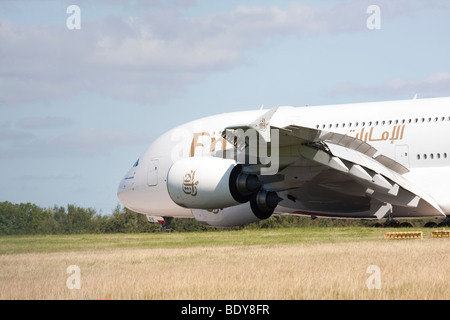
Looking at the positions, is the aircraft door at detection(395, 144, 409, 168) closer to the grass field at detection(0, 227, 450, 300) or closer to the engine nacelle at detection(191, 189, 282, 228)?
the engine nacelle at detection(191, 189, 282, 228)

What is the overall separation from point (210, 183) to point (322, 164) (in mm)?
2909

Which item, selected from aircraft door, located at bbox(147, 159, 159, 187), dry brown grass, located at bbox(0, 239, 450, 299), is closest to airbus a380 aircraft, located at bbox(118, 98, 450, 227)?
aircraft door, located at bbox(147, 159, 159, 187)

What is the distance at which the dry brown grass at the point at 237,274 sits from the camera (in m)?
8.55

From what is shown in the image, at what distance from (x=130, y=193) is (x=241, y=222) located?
472cm

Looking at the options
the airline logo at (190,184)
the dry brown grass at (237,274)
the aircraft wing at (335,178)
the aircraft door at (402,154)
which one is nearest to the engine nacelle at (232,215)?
the aircraft wing at (335,178)

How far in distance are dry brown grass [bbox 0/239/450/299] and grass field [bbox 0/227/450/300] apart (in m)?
0.01

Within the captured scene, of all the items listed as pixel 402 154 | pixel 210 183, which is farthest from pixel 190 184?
pixel 402 154

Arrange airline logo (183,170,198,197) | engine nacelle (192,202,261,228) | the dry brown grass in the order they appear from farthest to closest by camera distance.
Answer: engine nacelle (192,202,261,228)
airline logo (183,170,198,197)
the dry brown grass

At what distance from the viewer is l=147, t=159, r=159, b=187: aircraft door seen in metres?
23.1

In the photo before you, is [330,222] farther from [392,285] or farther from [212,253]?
[392,285]

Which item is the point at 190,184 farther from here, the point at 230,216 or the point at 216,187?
A: the point at 230,216

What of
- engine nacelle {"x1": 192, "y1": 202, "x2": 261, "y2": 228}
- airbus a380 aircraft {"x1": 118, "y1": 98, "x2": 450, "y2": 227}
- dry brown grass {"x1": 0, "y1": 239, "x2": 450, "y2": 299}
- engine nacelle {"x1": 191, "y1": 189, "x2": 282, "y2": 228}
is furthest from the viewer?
engine nacelle {"x1": 192, "y1": 202, "x2": 261, "y2": 228}

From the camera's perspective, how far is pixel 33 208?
25344 millimetres
